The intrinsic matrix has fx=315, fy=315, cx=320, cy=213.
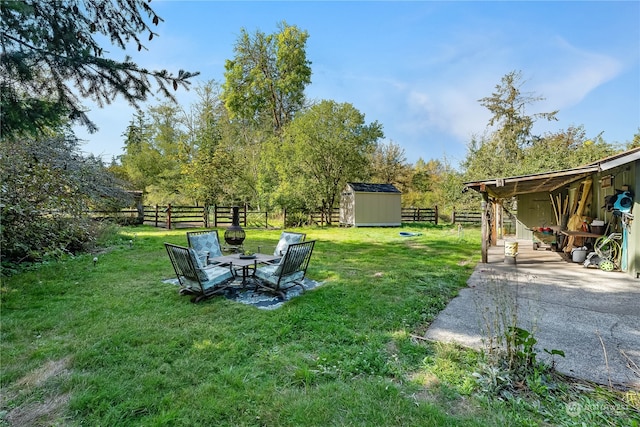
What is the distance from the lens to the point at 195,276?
4199 millimetres

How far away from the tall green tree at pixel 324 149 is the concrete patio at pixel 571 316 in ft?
39.8

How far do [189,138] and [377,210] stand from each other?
13713 mm

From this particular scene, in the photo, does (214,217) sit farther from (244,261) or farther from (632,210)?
(632,210)

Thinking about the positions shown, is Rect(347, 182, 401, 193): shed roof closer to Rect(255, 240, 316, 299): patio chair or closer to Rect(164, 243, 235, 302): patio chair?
Rect(255, 240, 316, 299): patio chair

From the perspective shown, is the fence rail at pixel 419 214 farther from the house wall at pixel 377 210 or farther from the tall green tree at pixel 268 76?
the tall green tree at pixel 268 76

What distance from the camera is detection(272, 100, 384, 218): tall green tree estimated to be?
17172 millimetres

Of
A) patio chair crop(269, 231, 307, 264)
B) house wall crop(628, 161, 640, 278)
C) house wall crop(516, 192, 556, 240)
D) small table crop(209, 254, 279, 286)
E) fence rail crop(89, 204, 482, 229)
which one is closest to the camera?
small table crop(209, 254, 279, 286)

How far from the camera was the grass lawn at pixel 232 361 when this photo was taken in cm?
205

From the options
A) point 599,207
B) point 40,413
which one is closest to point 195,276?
point 40,413

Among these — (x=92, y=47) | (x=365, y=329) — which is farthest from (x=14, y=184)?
(x=365, y=329)

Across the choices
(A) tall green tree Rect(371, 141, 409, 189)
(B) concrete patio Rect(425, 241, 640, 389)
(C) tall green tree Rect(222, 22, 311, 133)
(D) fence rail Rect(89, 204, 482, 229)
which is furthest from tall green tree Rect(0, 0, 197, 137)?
(A) tall green tree Rect(371, 141, 409, 189)

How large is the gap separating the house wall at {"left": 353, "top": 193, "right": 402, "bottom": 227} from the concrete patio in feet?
35.2

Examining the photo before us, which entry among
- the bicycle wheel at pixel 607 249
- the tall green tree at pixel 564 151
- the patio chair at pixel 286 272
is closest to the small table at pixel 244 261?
the patio chair at pixel 286 272

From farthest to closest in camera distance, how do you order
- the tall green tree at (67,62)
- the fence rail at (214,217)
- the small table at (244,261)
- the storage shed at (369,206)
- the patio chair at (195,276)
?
the storage shed at (369,206), the fence rail at (214,217), the small table at (244,261), the patio chair at (195,276), the tall green tree at (67,62)
